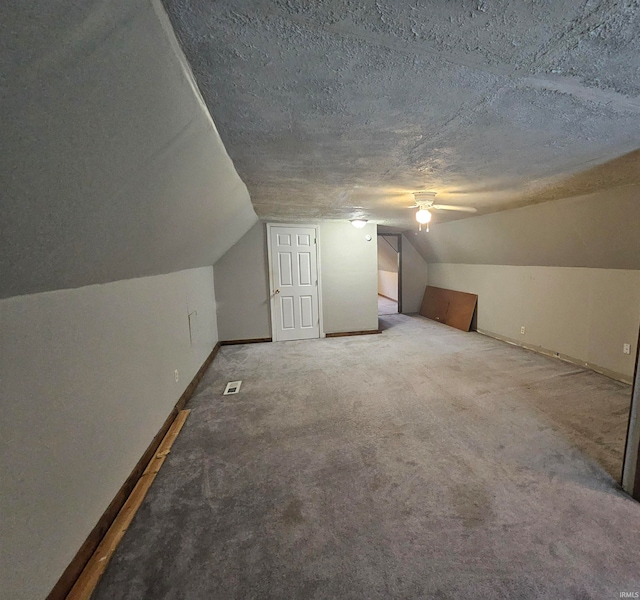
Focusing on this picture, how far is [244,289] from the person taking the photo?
4.96m

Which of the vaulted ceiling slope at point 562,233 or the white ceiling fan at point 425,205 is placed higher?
the white ceiling fan at point 425,205

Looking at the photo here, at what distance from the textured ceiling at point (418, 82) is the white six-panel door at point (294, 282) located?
2817 mm

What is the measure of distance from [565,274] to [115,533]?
196 inches

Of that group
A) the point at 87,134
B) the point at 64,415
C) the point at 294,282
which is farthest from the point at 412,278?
the point at 87,134

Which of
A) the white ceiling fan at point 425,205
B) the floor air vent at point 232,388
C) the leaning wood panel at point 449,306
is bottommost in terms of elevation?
the floor air vent at point 232,388

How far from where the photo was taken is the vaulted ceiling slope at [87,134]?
61 centimetres

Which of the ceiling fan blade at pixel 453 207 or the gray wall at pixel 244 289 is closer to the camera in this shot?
the ceiling fan blade at pixel 453 207

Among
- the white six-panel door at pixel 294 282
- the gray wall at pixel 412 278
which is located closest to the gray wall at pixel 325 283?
the white six-panel door at pixel 294 282

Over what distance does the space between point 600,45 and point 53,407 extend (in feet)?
7.56

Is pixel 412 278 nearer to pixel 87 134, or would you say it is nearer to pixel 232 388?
pixel 232 388

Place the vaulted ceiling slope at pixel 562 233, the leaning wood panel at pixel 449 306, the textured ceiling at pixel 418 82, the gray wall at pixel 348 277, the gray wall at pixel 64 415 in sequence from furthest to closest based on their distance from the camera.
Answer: the leaning wood panel at pixel 449 306 → the gray wall at pixel 348 277 → the vaulted ceiling slope at pixel 562 233 → the gray wall at pixel 64 415 → the textured ceiling at pixel 418 82

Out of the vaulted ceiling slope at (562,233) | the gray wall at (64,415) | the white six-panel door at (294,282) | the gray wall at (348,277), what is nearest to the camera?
the gray wall at (64,415)

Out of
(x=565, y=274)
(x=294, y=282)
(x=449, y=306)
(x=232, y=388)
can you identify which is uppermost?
(x=565, y=274)

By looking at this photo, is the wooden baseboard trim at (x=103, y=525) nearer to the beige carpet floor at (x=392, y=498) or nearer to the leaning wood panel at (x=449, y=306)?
the beige carpet floor at (x=392, y=498)
